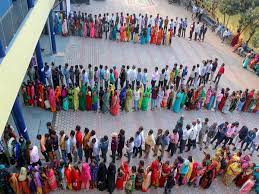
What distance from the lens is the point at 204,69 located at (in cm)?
1381

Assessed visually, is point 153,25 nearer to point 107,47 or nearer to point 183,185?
point 107,47

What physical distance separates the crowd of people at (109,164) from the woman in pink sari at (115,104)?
1.97m

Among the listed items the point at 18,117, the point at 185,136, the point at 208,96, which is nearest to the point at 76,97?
the point at 18,117

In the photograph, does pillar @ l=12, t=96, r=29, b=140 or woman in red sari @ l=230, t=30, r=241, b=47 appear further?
woman in red sari @ l=230, t=30, r=241, b=47

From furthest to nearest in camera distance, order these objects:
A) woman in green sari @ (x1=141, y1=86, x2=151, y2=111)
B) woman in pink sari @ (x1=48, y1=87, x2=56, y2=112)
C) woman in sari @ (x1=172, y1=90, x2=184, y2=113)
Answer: woman in sari @ (x1=172, y1=90, x2=184, y2=113) < woman in green sari @ (x1=141, y1=86, x2=151, y2=111) < woman in pink sari @ (x1=48, y1=87, x2=56, y2=112)

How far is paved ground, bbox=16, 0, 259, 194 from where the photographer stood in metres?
11.3

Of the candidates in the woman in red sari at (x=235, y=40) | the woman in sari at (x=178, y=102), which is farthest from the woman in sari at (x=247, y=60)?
the woman in sari at (x=178, y=102)

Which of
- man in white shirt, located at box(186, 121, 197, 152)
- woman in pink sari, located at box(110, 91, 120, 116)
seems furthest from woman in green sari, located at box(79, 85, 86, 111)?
man in white shirt, located at box(186, 121, 197, 152)

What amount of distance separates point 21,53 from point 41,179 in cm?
361

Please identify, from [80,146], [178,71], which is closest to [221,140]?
[178,71]

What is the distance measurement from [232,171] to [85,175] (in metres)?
4.52

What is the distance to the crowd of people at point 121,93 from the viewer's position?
1136 cm

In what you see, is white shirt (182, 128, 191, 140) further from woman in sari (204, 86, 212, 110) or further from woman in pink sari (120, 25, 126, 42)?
woman in pink sari (120, 25, 126, 42)

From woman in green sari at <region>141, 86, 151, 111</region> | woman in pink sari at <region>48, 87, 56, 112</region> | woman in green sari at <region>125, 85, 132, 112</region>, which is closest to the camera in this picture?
woman in pink sari at <region>48, 87, 56, 112</region>
